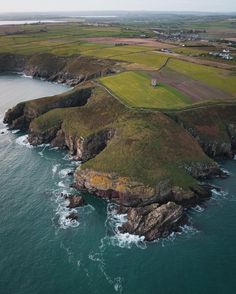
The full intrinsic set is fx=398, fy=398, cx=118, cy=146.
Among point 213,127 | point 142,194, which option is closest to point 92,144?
point 142,194

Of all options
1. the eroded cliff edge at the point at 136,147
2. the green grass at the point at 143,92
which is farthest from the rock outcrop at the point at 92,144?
the green grass at the point at 143,92

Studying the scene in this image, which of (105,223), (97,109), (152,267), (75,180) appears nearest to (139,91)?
(97,109)

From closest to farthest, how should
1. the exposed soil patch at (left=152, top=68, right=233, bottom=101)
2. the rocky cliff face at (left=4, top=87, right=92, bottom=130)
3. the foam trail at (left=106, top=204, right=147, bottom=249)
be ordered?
the foam trail at (left=106, top=204, right=147, bottom=249), the exposed soil patch at (left=152, top=68, right=233, bottom=101), the rocky cliff face at (left=4, top=87, right=92, bottom=130)

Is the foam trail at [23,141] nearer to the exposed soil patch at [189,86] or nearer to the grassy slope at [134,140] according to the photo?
the grassy slope at [134,140]

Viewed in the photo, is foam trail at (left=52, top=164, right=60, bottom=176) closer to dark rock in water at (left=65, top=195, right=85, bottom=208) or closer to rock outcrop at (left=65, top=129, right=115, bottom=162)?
rock outcrop at (left=65, top=129, right=115, bottom=162)

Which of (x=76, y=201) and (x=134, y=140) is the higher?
(x=134, y=140)

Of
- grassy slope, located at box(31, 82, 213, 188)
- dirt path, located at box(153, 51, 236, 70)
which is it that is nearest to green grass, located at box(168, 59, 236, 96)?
dirt path, located at box(153, 51, 236, 70)

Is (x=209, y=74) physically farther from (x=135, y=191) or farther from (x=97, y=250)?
(x=97, y=250)

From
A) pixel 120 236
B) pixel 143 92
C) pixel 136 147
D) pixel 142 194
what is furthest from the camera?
pixel 143 92
